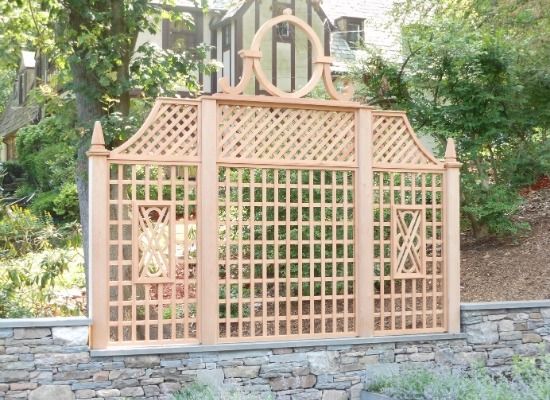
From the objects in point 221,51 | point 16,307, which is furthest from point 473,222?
point 221,51

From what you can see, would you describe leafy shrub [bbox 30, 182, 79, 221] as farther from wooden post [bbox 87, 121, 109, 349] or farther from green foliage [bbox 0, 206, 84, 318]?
wooden post [bbox 87, 121, 109, 349]

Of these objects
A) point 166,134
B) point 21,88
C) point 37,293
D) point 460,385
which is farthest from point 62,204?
point 21,88

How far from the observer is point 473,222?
31.4 feet

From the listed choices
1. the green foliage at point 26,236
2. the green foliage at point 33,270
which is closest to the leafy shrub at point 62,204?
the green foliage at point 26,236

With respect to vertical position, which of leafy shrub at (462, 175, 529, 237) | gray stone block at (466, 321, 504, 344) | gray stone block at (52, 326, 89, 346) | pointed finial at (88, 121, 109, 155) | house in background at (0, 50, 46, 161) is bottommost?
gray stone block at (466, 321, 504, 344)

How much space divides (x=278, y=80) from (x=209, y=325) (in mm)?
12043

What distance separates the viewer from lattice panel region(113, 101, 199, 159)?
18.2 ft

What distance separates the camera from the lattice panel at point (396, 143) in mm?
6297

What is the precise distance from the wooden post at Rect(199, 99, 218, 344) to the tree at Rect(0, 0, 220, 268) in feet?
4.69

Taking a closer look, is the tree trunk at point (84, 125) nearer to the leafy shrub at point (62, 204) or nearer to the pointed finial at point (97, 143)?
the pointed finial at point (97, 143)

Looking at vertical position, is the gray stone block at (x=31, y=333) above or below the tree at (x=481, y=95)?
below

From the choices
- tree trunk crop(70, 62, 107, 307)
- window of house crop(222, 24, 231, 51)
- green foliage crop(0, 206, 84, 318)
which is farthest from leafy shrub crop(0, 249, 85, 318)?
window of house crop(222, 24, 231, 51)

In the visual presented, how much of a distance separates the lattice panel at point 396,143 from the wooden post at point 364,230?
11 centimetres

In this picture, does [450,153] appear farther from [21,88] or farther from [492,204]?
[21,88]
